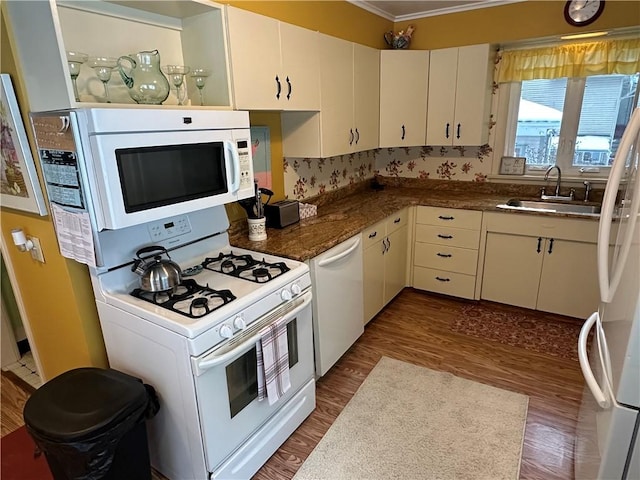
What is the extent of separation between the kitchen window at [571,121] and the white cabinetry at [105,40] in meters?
2.66

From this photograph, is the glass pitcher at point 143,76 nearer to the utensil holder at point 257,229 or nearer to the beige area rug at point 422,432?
the utensil holder at point 257,229

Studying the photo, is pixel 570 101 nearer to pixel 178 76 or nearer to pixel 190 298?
pixel 178 76

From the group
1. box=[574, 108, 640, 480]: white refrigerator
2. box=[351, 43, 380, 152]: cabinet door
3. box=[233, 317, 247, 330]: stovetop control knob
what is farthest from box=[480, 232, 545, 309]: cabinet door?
box=[233, 317, 247, 330]: stovetop control knob

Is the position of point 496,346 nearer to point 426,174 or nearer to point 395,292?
point 395,292

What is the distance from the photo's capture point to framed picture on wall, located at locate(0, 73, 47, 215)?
5.04ft

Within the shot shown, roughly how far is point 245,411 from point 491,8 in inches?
135

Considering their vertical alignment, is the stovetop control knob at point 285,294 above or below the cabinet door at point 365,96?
below

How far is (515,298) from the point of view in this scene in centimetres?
315

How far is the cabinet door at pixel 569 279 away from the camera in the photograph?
280cm

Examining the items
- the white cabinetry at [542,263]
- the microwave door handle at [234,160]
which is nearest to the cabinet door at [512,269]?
the white cabinetry at [542,263]

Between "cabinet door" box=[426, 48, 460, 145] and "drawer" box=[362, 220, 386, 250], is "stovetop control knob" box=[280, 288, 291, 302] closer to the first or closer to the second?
"drawer" box=[362, 220, 386, 250]

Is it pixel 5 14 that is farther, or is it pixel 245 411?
pixel 245 411

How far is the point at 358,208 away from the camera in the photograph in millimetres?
3049

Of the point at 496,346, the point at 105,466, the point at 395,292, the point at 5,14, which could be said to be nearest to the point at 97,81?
the point at 5,14
